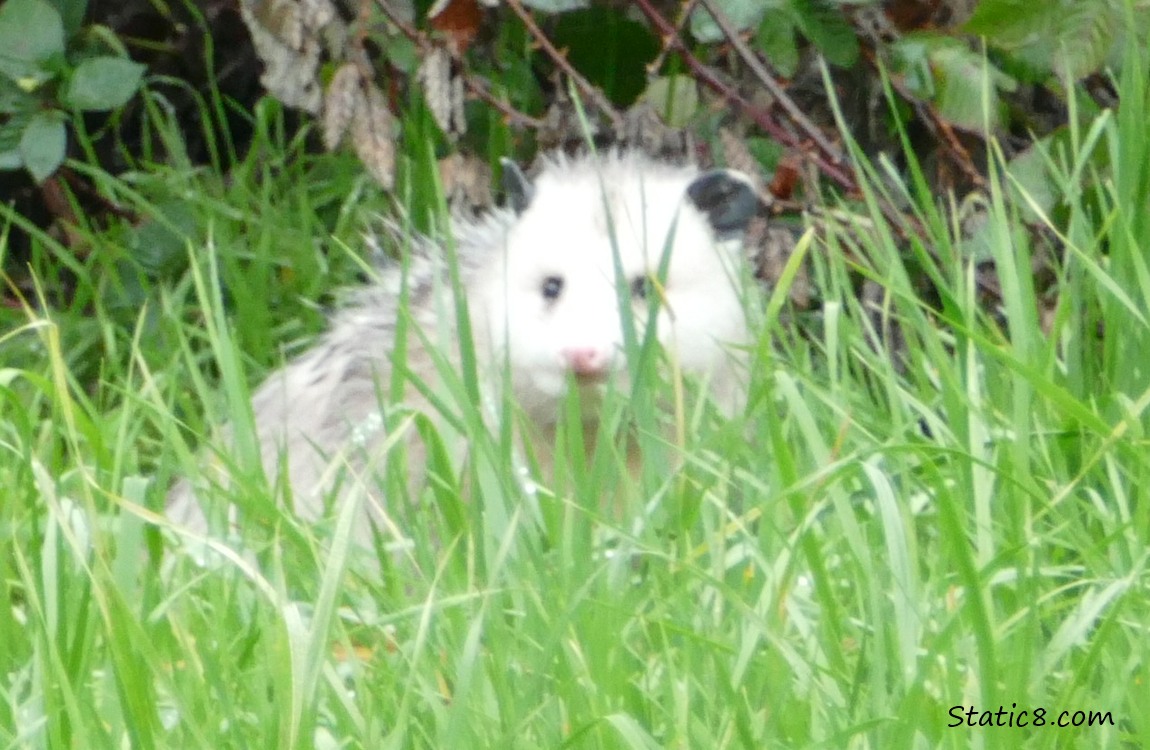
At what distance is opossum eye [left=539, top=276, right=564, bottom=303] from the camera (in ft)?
8.95

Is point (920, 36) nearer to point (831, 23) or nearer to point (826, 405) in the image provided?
point (831, 23)

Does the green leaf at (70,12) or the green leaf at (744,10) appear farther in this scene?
the green leaf at (70,12)

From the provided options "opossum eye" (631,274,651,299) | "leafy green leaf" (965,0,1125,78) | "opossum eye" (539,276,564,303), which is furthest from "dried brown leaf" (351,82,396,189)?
"leafy green leaf" (965,0,1125,78)

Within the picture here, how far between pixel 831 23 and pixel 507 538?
1.40 metres

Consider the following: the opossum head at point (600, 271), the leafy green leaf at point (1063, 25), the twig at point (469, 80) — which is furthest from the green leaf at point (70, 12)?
the leafy green leaf at point (1063, 25)

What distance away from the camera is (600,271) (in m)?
2.63

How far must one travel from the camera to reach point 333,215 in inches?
153

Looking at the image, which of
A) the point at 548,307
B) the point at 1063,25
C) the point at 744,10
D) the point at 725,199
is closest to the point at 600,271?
the point at 548,307

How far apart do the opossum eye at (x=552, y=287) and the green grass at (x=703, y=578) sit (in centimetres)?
39

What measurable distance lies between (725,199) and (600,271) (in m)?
0.33

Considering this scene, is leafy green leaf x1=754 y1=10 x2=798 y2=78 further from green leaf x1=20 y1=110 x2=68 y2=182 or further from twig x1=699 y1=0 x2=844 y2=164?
green leaf x1=20 y1=110 x2=68 y2=182

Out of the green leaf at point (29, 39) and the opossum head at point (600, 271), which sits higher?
the green leaf at point (29, 39)

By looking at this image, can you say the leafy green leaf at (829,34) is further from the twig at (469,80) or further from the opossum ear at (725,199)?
the twig at (469,80)

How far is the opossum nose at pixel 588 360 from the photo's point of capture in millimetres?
2439
